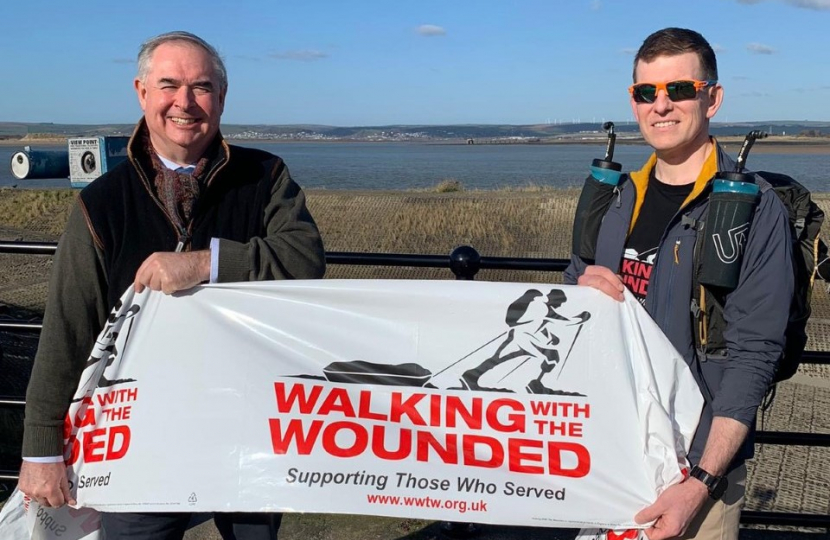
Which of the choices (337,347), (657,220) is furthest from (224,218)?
(657,220)

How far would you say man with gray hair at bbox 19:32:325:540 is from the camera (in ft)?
8.48

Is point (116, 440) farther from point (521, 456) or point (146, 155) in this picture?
point (521, 456)

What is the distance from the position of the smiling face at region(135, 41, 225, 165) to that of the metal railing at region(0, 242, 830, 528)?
1105 millimetres

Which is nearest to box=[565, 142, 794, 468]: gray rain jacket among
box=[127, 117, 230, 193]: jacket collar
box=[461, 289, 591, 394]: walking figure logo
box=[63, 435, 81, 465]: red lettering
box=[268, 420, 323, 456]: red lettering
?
box=[461, 289, 591, 394]: walking figure logo

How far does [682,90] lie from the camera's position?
2.41 m

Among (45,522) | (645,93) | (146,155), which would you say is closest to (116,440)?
(45,522)

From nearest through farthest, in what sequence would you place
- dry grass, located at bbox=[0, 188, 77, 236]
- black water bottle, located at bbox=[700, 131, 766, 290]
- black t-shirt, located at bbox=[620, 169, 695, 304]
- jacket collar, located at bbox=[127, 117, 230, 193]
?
Result: black water bottle, located at bbox=[700, 131, 766, 290]
black t-shirt, located at bbox=[620, 169, 695, 304]
jacket collar, located at bbox=[127, 117, 230, 193]
dry grass, located at bbox=[0, 188, 77, 236]

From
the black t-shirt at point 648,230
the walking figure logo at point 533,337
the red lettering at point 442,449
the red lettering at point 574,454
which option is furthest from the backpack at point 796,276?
the red lettering at point 442,449

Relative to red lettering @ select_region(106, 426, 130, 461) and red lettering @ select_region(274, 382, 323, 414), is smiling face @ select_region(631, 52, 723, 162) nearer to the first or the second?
red lettering @ select_region(274, 382, 323, 414)

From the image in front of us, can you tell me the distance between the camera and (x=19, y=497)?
Answer: 2947mm

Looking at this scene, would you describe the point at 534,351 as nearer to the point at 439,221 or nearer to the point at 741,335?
the point at 741,335

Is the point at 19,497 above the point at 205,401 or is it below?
below

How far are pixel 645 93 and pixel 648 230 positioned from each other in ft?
1.40

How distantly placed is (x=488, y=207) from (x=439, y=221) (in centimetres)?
249
